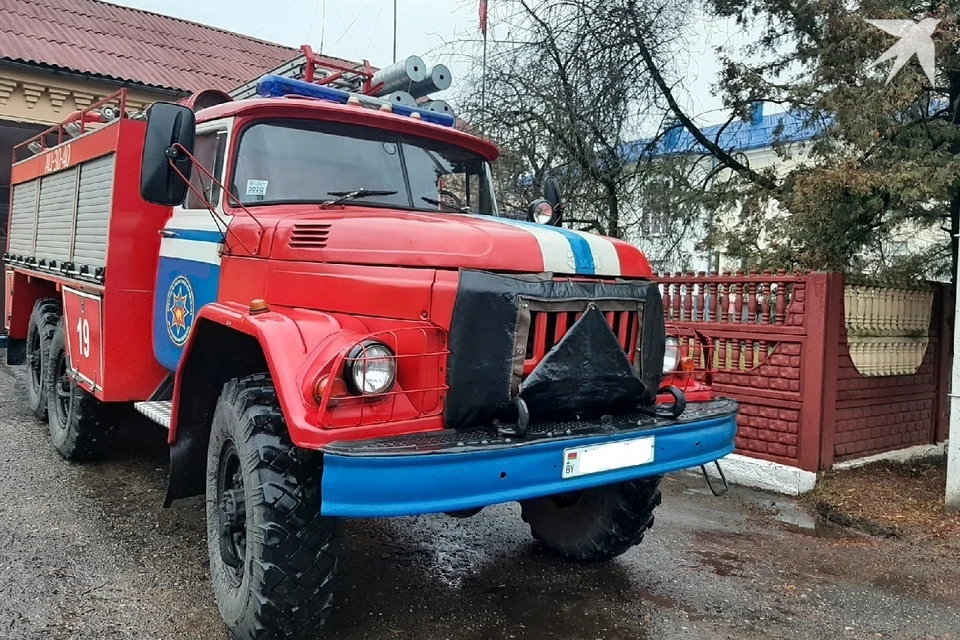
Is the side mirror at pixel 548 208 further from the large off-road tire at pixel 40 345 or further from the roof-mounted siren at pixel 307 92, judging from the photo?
the large off-road tire at pixel 40 345

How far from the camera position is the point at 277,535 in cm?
281

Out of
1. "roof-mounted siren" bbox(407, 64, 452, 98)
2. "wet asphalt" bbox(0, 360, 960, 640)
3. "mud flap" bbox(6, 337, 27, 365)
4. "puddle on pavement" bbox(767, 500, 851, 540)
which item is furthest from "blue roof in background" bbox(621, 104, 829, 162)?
"mud flap" bbox(6, 337, 27, 365)

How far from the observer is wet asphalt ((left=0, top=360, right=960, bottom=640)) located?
344 centimetres

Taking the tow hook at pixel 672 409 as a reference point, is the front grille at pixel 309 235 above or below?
above

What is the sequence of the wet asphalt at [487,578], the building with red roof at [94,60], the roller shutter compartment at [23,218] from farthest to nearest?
the building with red roof at [94,60], the roller shutter compartment at [23,218], the wet asphalt at [487,578]

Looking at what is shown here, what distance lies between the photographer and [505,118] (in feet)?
29.1

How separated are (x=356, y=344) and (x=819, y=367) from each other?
4.22m

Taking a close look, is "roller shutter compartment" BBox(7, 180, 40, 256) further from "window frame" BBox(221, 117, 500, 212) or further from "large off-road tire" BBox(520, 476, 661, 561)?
"large off-road tire" BBox(520, 476, 661, 561)

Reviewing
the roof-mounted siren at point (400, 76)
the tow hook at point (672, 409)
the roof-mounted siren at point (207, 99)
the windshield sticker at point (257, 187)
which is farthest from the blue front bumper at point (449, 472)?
the roof-mounted siren at point (207, 99)

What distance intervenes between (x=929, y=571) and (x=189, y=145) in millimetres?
4594

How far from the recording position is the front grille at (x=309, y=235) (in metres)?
3.29

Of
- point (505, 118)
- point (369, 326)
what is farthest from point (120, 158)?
point (505, 118)

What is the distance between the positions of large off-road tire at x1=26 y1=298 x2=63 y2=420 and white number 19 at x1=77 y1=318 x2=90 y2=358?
1275mm

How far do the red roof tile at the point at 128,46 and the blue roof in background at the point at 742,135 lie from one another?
7.14m
